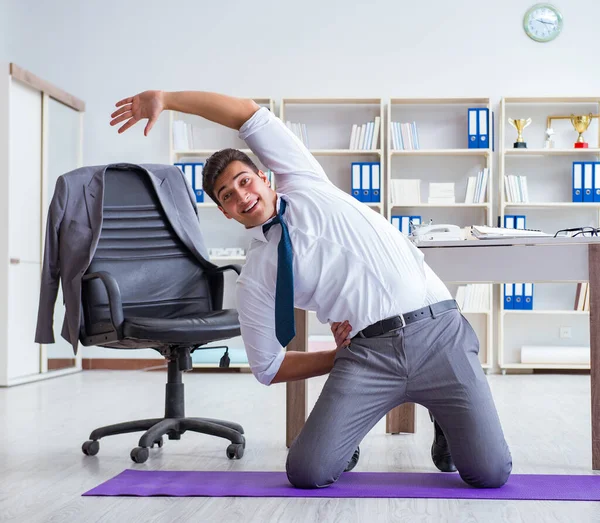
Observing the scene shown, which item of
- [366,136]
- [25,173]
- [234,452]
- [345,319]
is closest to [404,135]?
[366,136]

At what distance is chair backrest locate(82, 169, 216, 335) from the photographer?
311 centimetres

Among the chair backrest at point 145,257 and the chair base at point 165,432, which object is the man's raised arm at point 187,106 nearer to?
the chair backrest at point 145,257

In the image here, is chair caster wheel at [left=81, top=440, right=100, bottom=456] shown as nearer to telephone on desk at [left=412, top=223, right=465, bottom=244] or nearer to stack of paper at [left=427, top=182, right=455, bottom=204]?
telephone on desk at [left=412, top=223, right=465, bottom=244]

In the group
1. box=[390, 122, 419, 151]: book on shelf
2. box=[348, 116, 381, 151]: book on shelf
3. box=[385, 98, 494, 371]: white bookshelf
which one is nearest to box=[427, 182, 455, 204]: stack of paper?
box=[385, 98, 494, 371]: white bookshelf

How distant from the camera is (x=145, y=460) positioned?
8.62 feet

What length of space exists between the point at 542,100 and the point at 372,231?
406cm

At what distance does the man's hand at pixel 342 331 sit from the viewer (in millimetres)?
2254

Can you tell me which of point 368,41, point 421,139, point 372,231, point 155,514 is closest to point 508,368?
point 421,139

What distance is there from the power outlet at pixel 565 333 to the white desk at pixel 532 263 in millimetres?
3489

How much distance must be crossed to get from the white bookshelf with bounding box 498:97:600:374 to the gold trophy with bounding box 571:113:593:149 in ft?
0.27

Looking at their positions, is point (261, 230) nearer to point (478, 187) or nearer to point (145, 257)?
point (145, 257)

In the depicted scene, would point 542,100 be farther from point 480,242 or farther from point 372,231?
point 372,231

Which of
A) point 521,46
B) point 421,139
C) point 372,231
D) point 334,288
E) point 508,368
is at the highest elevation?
point 521,46

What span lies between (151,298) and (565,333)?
3.70 m
